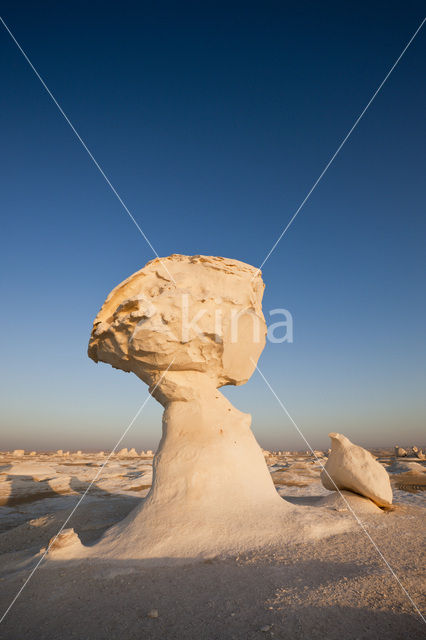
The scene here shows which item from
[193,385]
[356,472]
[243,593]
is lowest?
[243,593]

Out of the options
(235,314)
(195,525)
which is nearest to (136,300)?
(235,314)

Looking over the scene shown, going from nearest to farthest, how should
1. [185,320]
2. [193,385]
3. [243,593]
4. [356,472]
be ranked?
[243,593] < [185,320] < [356,472] < [193,385]

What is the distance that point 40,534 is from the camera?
7.16 m

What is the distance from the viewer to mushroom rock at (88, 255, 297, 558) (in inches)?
187

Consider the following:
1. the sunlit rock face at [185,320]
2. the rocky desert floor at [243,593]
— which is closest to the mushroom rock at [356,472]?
the rocky desert floor at [243,593]

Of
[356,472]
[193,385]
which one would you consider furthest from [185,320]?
[356,472]

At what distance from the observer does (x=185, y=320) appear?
578 cm

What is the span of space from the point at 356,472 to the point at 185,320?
4142 millimetres

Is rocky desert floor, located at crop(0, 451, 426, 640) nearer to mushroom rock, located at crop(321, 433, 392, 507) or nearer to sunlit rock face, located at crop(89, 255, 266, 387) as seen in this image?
mushroom rock, located at crop(321, 433, 392, 507)

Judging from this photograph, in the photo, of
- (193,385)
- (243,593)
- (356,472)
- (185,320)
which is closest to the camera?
(243,593)

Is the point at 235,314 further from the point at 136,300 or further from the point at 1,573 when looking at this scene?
the point at 1,573

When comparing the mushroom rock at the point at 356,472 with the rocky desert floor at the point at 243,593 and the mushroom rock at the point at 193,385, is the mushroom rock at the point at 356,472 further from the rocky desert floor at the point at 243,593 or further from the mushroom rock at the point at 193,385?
the mushroom rock at the point at 193,385

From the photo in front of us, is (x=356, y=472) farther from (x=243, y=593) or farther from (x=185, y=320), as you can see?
(x=185, y=320)

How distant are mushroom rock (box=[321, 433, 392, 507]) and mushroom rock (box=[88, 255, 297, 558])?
143 centimetres
